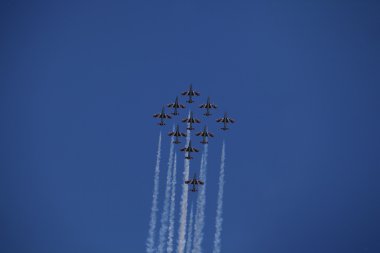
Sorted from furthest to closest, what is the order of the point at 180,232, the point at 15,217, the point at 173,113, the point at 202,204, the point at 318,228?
the point at 15,217 → the point at 318,228 → the point at 202,204 → the point at 180,232 → the point at 173,113

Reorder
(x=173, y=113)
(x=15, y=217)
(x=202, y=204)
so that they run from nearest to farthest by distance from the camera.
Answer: (x=173, y=113) < (x=202, y=204) < (x=15, y=217)

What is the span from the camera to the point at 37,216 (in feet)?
340

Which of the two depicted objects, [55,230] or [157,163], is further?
[55,230]

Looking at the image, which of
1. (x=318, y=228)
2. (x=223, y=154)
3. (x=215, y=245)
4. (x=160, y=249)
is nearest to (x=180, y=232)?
(x=160, y=249)

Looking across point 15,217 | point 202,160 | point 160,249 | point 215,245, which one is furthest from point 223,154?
point 15,217

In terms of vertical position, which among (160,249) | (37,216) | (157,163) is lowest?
(160,249)

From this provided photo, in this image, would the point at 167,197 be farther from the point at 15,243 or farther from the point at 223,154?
the point at 15,243

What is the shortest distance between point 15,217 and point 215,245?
38559 millimetres

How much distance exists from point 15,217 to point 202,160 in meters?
39.1

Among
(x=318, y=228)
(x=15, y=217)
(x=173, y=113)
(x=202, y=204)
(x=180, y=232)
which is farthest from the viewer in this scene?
(x=15, y=217)

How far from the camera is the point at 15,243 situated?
103062mm

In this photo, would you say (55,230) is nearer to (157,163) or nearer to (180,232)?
(157,163)

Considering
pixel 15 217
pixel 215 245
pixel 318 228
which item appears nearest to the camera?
pixel 215 245

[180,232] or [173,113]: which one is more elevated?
[173,113]
